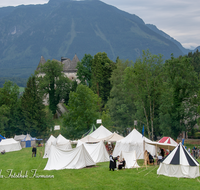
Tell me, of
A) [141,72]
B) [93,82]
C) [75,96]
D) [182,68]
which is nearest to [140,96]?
[141,72]

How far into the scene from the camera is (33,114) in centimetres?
5672

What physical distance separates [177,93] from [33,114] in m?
30.7

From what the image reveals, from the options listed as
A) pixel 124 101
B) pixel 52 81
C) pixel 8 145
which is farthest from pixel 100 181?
pixel 52 81

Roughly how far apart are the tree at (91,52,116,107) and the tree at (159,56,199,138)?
19.5 metres

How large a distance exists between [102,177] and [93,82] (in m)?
44.5

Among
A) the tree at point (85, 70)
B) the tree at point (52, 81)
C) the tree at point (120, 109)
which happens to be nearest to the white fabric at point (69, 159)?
the tree at point (120, 109)

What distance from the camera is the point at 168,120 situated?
138ft

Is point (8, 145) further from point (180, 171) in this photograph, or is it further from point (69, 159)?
point (180, 171)

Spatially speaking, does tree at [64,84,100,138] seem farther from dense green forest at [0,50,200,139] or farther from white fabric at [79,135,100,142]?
white fabric at [79,135,100,142]

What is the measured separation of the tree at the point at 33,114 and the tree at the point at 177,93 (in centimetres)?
2602

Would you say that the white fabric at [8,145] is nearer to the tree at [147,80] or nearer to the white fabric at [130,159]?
the tree at [147,80]

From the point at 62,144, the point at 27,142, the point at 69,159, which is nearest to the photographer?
the point at 69,159

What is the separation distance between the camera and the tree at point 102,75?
197 ft

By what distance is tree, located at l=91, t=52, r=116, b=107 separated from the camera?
60125 millimetres
